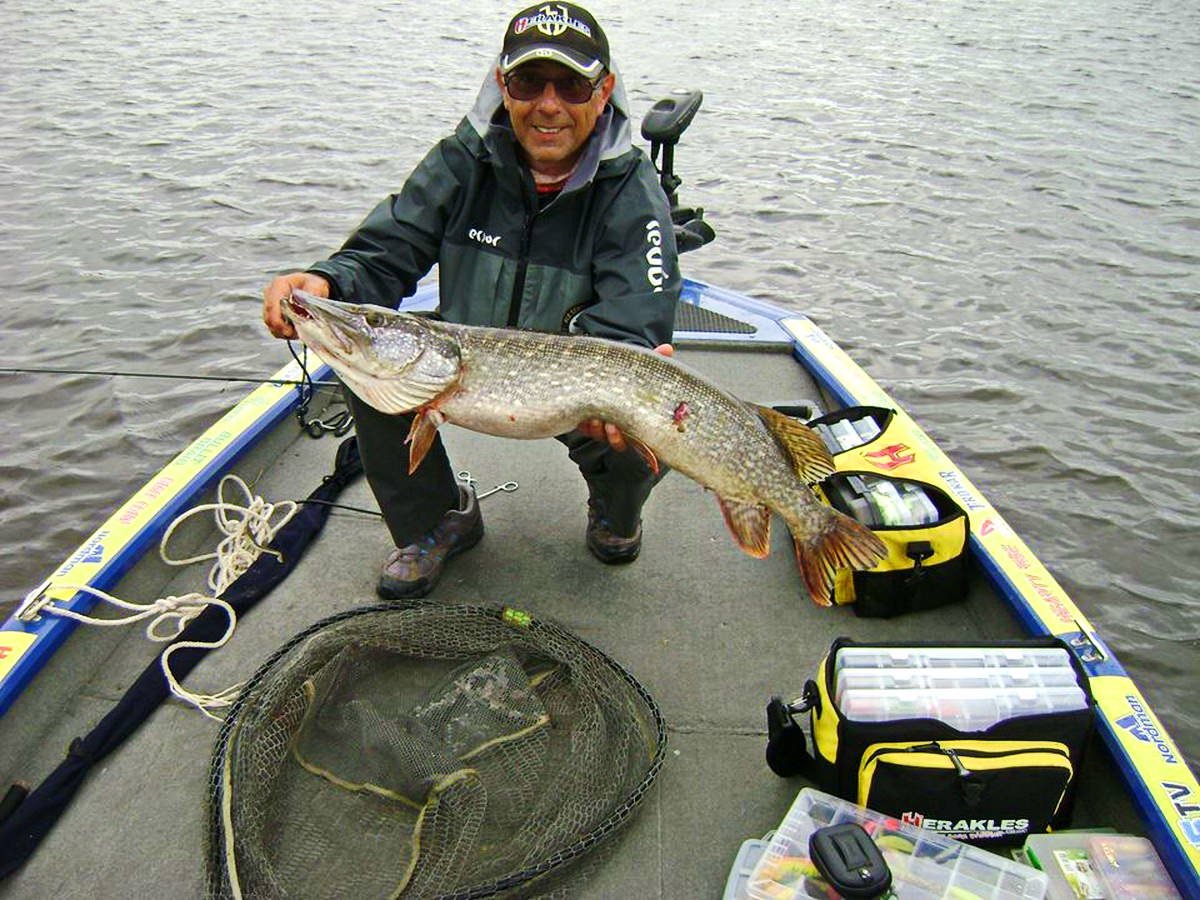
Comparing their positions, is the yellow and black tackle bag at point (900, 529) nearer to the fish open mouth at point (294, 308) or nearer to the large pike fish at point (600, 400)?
the large pike fish at point (600, 400)

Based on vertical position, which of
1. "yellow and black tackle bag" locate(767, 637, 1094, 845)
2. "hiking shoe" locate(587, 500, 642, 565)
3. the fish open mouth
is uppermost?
the fish open mouth

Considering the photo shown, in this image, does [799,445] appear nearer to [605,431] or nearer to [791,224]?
[605,431]

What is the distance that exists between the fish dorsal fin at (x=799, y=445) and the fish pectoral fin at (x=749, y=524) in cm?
18

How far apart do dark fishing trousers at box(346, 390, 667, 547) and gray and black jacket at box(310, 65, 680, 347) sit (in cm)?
43

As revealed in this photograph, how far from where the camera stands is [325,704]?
286cm

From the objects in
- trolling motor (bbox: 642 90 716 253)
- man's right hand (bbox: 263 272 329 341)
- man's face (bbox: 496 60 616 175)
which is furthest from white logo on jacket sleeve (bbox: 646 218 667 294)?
trolling motor (bbox: 642 90 716 253)

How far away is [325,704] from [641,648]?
108 cm

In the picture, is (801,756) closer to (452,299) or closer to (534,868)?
(534,868)

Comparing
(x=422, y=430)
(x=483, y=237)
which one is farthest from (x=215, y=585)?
(x=483, y=237)

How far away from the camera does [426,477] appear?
3383mm

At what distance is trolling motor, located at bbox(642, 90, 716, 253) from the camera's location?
475 centimetres

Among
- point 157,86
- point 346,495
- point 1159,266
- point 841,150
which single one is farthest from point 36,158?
point 1159,266

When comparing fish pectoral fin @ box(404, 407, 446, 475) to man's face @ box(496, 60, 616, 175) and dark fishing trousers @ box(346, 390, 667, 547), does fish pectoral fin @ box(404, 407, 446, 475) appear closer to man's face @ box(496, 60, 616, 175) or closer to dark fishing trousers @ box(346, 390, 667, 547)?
dark fishing trousers @ box(346, 390, 667, 547)

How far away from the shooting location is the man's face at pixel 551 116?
9.93 ft
